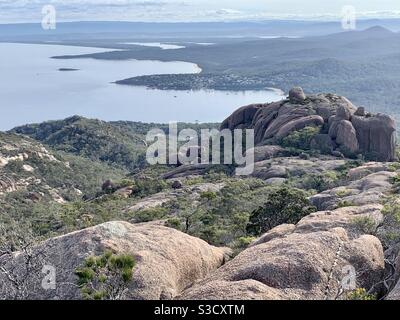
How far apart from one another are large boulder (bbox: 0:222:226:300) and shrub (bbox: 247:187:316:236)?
7.42 m

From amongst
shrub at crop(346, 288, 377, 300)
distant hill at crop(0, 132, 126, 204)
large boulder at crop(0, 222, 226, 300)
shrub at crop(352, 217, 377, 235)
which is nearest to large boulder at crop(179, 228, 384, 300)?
shrub at crop(346, 288, 377, 300)

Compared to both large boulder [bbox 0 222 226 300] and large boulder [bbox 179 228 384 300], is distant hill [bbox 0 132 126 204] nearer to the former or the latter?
large boulder [bbox 0 222 226 300]

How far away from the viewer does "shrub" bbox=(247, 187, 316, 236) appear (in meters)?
16.9

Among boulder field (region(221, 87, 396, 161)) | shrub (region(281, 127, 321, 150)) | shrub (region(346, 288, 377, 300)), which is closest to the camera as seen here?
shrub (region(346, 288, 377, 300))

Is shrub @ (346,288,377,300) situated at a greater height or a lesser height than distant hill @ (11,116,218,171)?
greater

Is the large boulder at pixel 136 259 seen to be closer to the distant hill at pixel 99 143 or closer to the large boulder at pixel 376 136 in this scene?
the large boulder at pixel 376 136

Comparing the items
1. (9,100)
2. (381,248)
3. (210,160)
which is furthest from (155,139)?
(9,100)

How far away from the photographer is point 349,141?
3675cm

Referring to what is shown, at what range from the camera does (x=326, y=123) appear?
3972 cm

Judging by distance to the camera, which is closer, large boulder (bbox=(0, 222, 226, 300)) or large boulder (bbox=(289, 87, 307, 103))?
large boulder (bbox=(0, 222, 226, 300))

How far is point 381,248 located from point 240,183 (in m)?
21.5

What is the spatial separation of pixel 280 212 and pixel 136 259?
10262mm

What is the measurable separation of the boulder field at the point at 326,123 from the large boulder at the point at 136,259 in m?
29.3

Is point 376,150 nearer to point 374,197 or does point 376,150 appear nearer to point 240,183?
point 240,183
